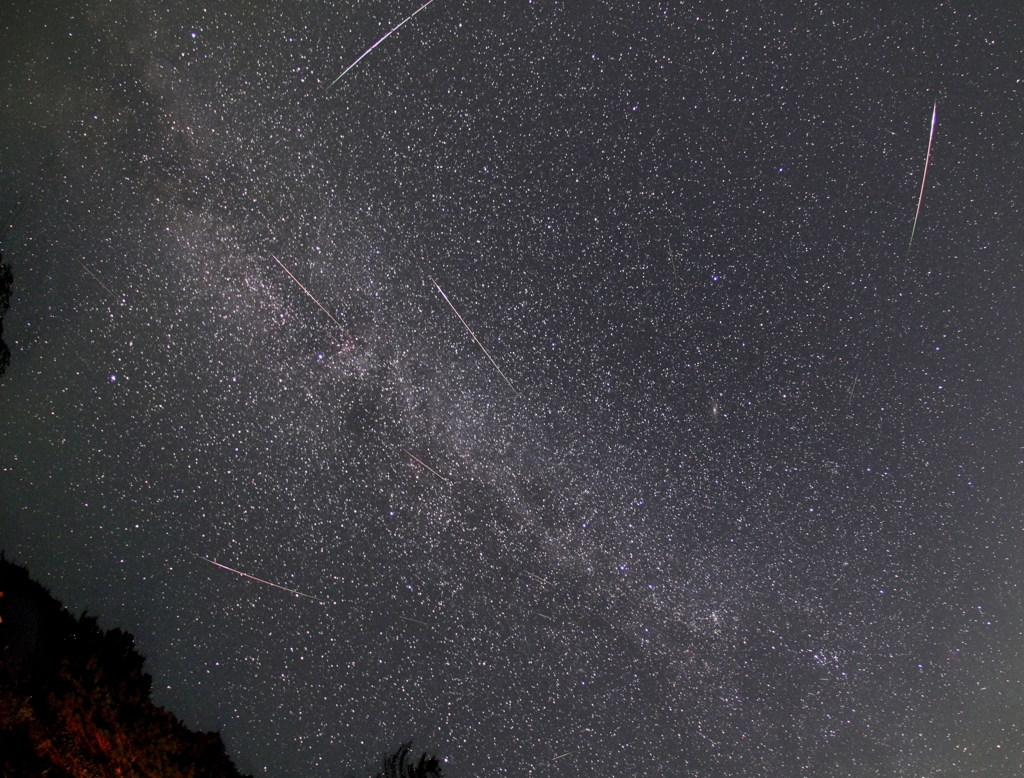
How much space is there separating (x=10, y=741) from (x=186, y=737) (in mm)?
3111

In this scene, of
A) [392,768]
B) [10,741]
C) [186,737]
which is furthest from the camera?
[392,768]

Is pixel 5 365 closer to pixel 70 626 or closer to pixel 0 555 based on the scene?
pixel 0 555

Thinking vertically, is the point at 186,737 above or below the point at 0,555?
below

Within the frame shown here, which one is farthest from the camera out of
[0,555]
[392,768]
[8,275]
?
[392,768]

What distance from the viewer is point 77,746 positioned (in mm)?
6203

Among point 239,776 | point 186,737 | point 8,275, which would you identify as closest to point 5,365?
point 8,275

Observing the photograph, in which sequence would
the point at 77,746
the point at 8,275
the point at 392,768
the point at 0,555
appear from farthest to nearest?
1. the point at 392,768
2. the point at 0,555
3. the point at 8,275
4. the point at 77,746

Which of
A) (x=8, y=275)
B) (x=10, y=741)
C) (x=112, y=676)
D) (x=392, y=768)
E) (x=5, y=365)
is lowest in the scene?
(x=10, y=741)

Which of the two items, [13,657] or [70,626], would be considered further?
[70,626]

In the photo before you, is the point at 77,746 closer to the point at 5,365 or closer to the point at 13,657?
the point at 13,657

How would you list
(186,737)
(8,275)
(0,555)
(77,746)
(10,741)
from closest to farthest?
1. (10,741)
2. (77,746)
3. (8,275)
4. (0,555)
5. (186,737)

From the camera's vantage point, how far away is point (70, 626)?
27.8 ft

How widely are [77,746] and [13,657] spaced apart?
2.65 m

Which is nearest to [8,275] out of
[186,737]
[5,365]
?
[5,365]
